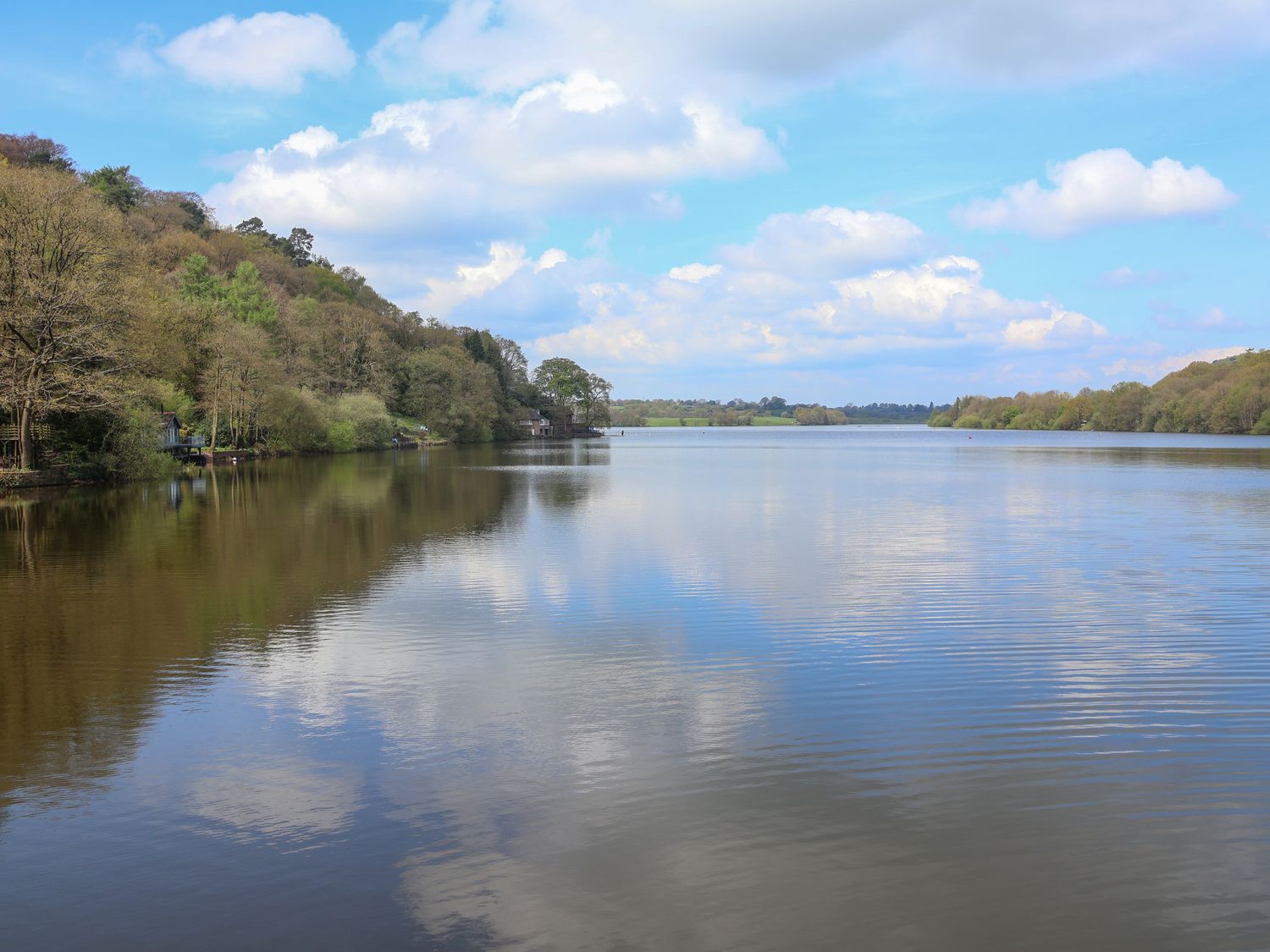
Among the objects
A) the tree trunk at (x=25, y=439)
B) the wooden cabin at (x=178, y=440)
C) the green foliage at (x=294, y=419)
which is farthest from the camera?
the green foliage at (x=294, y=419)

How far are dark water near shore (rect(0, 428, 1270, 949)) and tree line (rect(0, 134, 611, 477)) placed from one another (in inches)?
847

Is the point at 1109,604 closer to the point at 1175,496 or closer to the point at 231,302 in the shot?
the point at 1175,496

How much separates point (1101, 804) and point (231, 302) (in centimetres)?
7842

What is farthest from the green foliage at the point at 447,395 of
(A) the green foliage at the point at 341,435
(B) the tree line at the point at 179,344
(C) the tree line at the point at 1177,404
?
(C) the tree line at the point at 1177,404

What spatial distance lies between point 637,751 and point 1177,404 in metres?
136

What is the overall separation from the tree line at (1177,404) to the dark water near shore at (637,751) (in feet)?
370

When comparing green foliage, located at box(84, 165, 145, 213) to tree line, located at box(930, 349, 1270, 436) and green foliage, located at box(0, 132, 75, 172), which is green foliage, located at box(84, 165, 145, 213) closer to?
green foliage, located at box(0, 132, 75, 172)

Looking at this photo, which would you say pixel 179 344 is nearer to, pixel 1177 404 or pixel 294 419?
pixel 294 419

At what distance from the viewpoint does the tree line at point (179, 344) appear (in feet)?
114

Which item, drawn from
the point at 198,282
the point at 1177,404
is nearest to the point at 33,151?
the point at 198,282

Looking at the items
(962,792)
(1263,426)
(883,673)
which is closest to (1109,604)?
(883,673)

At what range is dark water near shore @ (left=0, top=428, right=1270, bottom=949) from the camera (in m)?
→ 5.21

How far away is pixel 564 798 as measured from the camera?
667 cm

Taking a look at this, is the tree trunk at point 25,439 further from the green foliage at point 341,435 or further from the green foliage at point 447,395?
the green foliage at point 447,395
